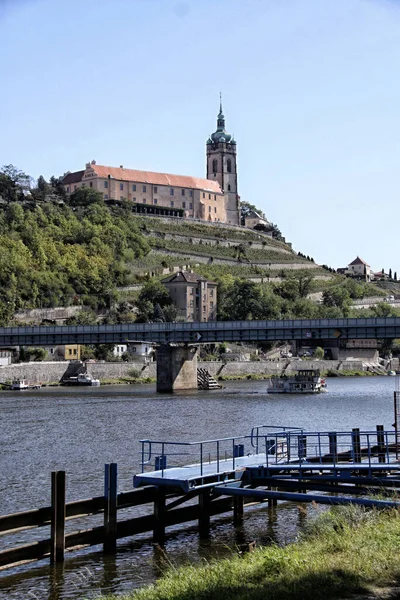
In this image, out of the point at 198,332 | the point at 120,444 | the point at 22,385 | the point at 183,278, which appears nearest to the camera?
the point at 120,444

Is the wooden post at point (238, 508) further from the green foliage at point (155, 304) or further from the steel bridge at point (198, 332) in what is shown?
the green foliage at point (155, 304)

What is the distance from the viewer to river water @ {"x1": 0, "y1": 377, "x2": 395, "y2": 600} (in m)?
24.2

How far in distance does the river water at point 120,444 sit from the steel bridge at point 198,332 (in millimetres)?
6228

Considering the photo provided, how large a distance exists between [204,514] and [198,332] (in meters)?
76.4

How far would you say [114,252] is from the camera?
176m

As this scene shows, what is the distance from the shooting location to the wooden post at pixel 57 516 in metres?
24.2

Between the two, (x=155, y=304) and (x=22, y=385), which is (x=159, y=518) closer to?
(x=22, y=385)

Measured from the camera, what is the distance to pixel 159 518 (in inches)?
1088

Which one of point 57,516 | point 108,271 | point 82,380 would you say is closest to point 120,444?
point 57,516

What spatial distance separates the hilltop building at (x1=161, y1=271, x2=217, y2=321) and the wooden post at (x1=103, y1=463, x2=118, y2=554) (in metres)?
138

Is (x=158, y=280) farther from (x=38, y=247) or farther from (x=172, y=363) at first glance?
(x=172, y=363)

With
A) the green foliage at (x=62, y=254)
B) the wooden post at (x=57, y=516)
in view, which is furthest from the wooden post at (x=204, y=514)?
the green foliage at (x=62, y=254)

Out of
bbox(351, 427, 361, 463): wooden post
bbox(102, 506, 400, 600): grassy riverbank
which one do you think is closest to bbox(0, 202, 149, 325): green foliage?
bbox(351, 427, 361, 463): wooden post

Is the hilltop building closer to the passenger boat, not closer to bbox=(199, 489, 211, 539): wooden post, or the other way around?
the passenger boat
